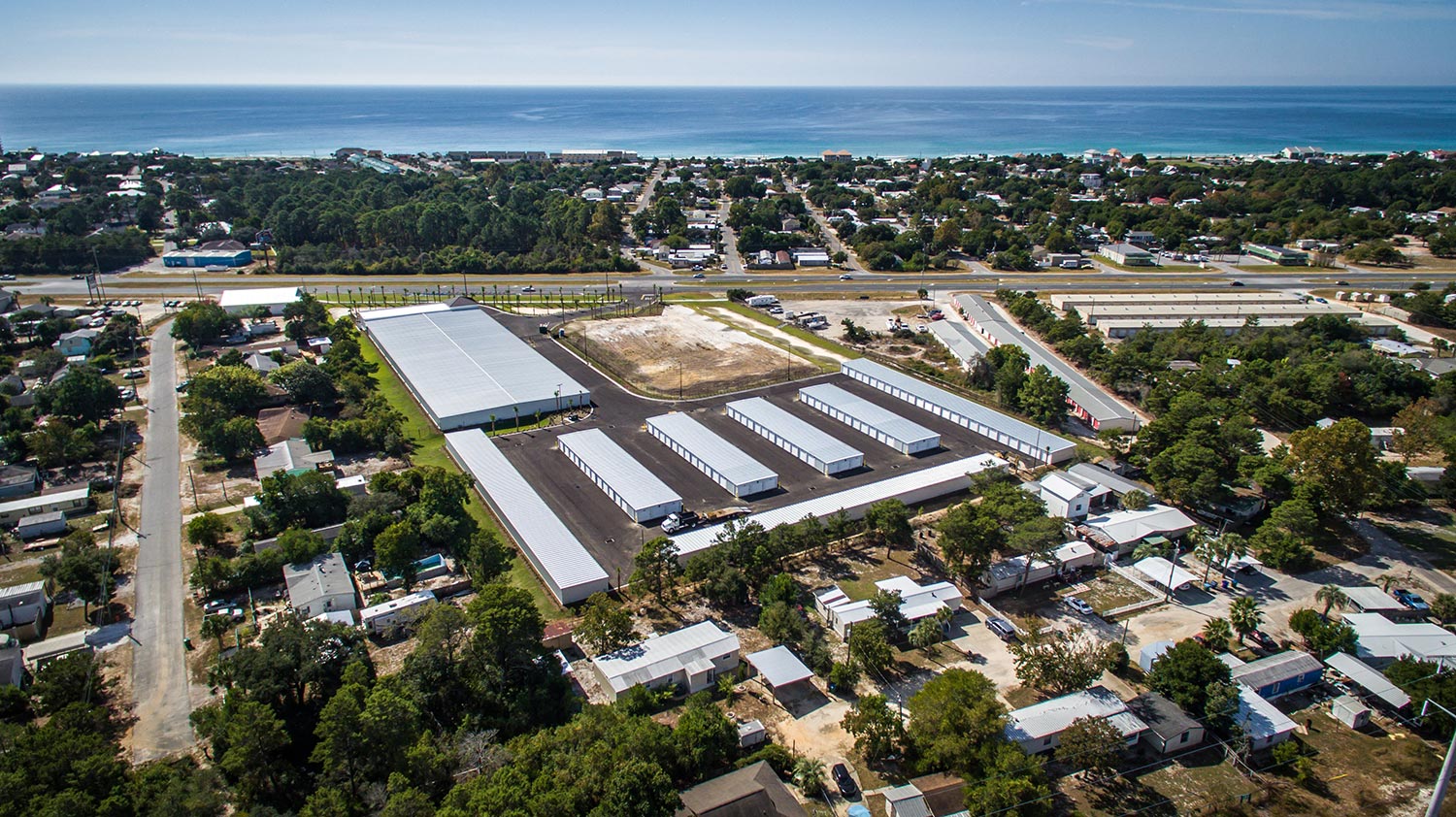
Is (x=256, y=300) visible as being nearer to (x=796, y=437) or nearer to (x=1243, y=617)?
(x=796, y=437)

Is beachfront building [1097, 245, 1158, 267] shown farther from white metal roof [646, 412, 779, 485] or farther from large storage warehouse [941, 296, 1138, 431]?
white metal roof [646, 412, 779, 485]

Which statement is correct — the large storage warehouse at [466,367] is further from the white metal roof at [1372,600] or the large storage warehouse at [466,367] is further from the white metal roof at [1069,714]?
the white metal roof at [1372,600]

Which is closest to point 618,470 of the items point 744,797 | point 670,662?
point 670,662

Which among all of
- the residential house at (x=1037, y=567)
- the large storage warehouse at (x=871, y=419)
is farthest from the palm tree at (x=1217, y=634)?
the large storage warehouse at (x=871, y=419)

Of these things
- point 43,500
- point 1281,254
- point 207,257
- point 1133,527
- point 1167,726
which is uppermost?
point 1281,254

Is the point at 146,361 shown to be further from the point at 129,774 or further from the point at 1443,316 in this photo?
the point at 1443,316

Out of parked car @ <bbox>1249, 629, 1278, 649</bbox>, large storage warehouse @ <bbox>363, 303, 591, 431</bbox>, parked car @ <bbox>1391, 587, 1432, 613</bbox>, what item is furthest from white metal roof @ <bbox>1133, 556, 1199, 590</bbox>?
large storage warehouse @ <bbox>363, 303, 591, 431</bbox>
